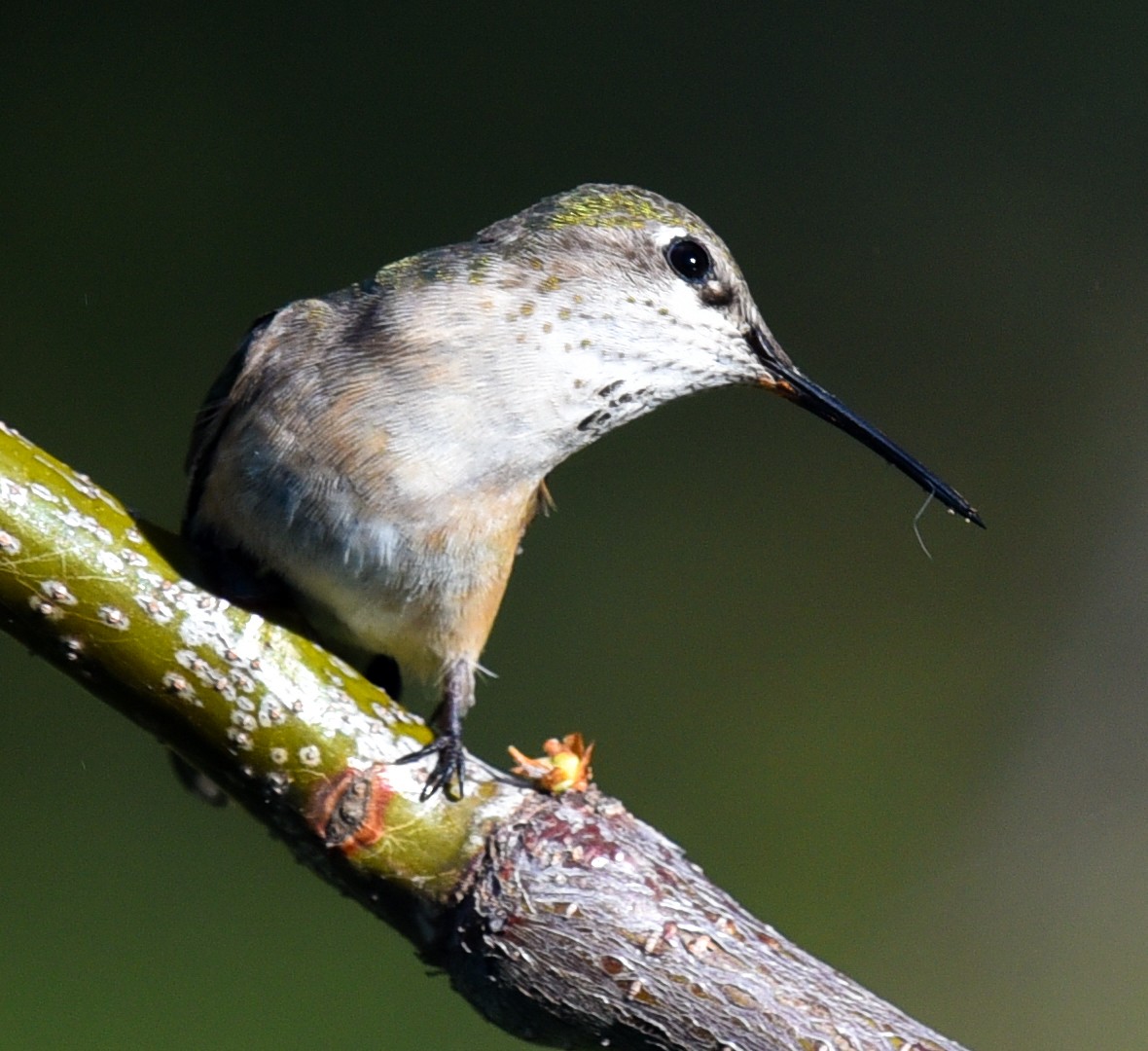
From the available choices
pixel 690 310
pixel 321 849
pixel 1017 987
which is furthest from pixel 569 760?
pixel 1017 987

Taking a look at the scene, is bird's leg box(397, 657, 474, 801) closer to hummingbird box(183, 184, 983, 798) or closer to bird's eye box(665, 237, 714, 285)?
hummingbird box(183, 184, 983, 798)

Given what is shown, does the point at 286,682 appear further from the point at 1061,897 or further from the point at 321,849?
the point at 1061,897

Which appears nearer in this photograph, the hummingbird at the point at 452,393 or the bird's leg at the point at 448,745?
the bird's leg at the point at 448,745

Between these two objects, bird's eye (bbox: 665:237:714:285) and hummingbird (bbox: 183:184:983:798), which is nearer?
hummingbird (bbox: 183:184:983:798)

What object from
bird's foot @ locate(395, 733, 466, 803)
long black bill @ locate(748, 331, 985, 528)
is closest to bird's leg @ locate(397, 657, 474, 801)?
bird's foot @ locate(395, 733, 466, 803)

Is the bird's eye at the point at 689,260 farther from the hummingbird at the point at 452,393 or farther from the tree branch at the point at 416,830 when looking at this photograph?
the tree branch at the point at 416,830

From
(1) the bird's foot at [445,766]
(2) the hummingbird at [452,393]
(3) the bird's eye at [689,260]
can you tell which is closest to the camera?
(1) the bird's foot at [445,766]

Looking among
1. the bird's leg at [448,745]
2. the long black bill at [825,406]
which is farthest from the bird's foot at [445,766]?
the long black bill at [825,406]
